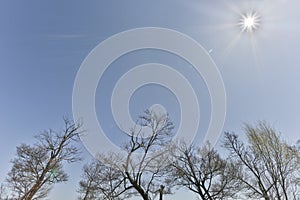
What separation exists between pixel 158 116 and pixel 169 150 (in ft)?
11.5

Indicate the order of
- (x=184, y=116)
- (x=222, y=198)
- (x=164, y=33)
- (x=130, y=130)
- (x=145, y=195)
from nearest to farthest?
(x=164, y=33) < (x=184, y=116) < (x=145, y=195) < (x=130, y=130) < (x=222, y=198)

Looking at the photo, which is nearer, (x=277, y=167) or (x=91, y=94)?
(x=277, y=167)

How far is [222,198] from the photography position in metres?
17.5

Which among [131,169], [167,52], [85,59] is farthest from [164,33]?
A: [131,169]

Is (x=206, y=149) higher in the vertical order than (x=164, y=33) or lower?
lower

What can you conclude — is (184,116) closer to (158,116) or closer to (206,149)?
(158,116)

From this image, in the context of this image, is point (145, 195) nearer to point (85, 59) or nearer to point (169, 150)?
point (169, 150)

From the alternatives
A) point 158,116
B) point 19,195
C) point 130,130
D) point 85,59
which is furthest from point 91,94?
point 19,195

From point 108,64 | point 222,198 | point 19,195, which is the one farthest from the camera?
point 222,198

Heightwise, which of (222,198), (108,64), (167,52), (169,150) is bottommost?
(222,198)

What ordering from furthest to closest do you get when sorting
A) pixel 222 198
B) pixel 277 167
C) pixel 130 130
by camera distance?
pixel 222 198
pixel 130 130
pixel 277 167

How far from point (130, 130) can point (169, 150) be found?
4.19 m

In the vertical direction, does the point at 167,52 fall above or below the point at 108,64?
above

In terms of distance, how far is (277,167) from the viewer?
750 cm
